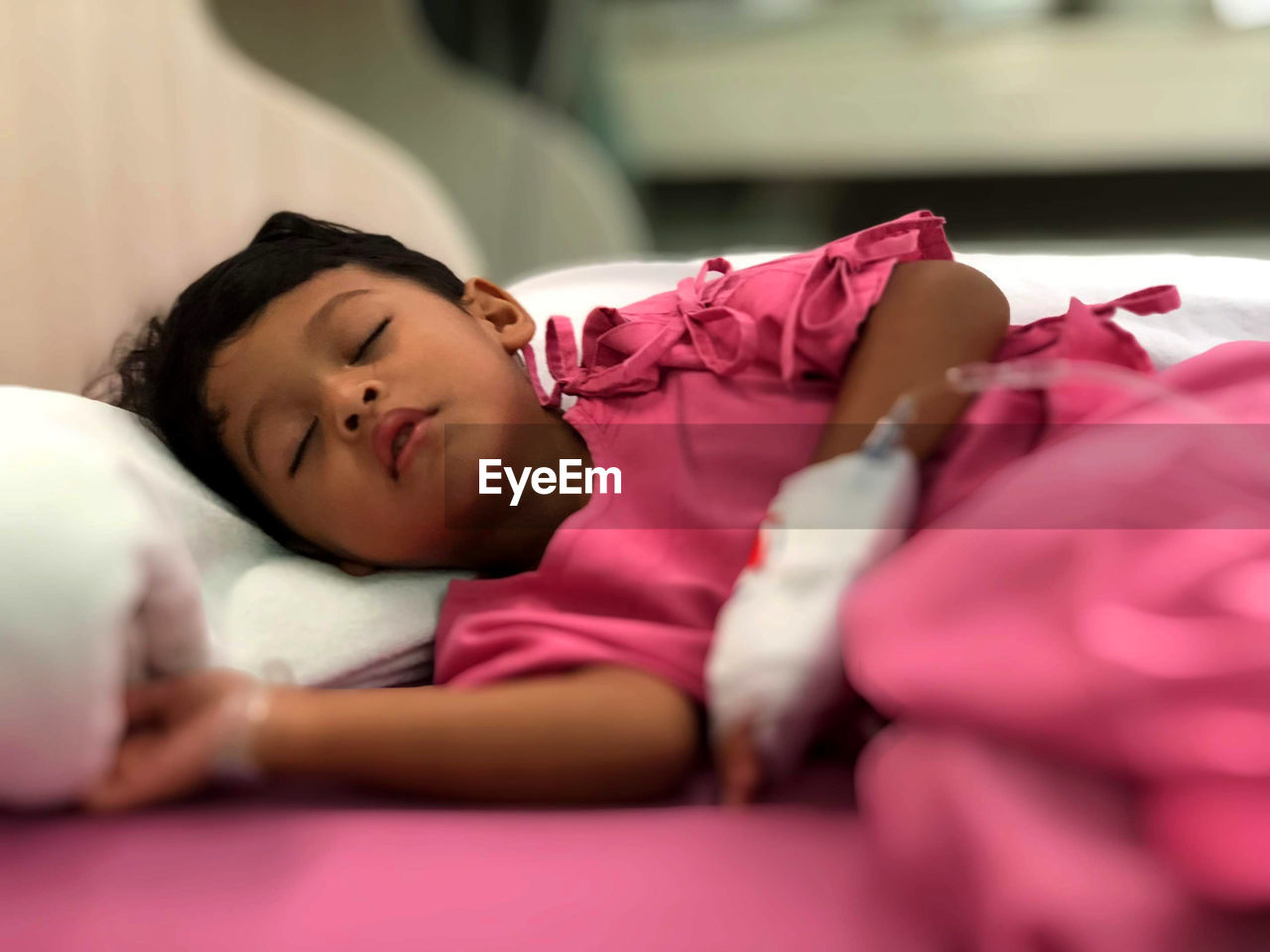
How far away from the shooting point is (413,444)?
2.05ft

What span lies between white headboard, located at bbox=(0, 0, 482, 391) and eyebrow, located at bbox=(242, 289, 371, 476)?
0.95ft

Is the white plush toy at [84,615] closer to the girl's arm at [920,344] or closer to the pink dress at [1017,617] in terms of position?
the pink dress at [1017,617]

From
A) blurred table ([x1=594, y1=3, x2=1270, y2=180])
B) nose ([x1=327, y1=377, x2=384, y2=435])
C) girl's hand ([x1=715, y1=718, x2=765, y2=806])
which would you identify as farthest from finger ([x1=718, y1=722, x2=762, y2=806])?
blurred table ([x1=594, y1=3, x2=1270, y2=180])

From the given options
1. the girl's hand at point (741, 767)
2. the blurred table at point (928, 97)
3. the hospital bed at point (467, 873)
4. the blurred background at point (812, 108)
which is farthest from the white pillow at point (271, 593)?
the blurred table at point (928, 97)

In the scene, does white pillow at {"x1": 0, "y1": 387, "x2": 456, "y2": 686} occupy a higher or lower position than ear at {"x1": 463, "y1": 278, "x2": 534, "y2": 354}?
lower

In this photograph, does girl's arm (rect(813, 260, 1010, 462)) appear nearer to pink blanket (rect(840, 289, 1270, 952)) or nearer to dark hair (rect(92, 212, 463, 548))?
pink blanket (rect(840, 289, 1270, 952))

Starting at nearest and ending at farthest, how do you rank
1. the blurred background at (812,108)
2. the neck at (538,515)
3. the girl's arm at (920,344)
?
the girl's arm at (920,344)
the neck at (538,515)
the blurred background at (812,108)

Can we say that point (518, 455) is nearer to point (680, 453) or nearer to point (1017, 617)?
point (680, 453)

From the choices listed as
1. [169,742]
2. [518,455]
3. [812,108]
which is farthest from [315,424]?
[812,108]

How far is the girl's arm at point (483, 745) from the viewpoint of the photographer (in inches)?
19.5

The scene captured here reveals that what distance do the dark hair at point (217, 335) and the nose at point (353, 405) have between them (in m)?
0.10

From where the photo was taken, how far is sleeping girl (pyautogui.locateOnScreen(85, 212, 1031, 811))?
501 mm

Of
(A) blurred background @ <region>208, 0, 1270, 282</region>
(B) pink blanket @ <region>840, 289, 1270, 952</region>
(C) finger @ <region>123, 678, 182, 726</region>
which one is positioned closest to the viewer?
(B) pink blanket @ <region>840, 289, 1270, 952</region>

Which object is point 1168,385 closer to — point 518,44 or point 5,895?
point 5,895
